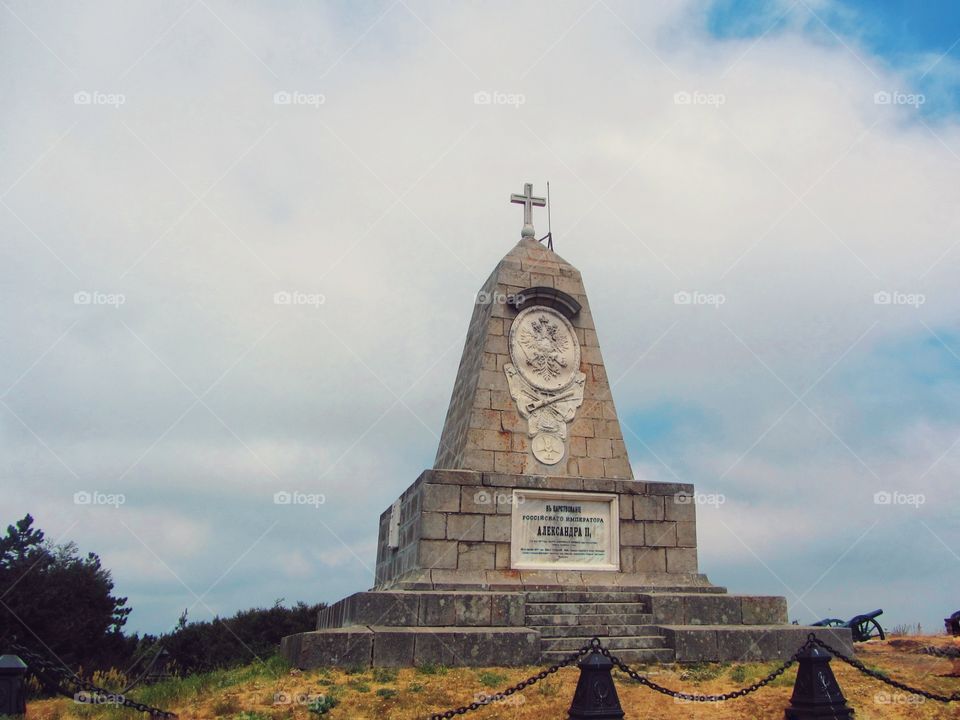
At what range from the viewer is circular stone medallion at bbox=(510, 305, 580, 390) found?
453 inches

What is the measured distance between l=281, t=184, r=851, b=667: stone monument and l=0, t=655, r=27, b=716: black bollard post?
2382mm

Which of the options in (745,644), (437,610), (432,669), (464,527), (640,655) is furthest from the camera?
(464,527)

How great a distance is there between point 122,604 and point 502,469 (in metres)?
10.9

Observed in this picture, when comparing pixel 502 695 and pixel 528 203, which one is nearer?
pixel 502 695

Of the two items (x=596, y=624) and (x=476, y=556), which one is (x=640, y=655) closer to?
(x=596, y=624)

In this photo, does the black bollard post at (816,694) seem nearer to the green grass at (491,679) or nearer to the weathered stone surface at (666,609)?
the green grass at (491,679)

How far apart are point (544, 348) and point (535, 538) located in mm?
2926

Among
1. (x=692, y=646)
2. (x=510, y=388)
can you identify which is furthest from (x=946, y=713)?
(x=510, y=388)

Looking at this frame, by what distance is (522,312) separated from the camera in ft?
38.9

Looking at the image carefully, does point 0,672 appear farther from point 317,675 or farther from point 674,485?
point 674,485

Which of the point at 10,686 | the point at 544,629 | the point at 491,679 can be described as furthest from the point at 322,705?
the point at 544,629

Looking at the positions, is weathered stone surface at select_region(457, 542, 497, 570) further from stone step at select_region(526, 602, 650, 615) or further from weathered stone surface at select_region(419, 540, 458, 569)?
stone step at select_region(526, 602, 650, 615)

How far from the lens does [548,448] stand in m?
11.1

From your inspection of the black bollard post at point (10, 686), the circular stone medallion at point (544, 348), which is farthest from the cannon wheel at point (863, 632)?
the black bollard post at point (10, 686)
